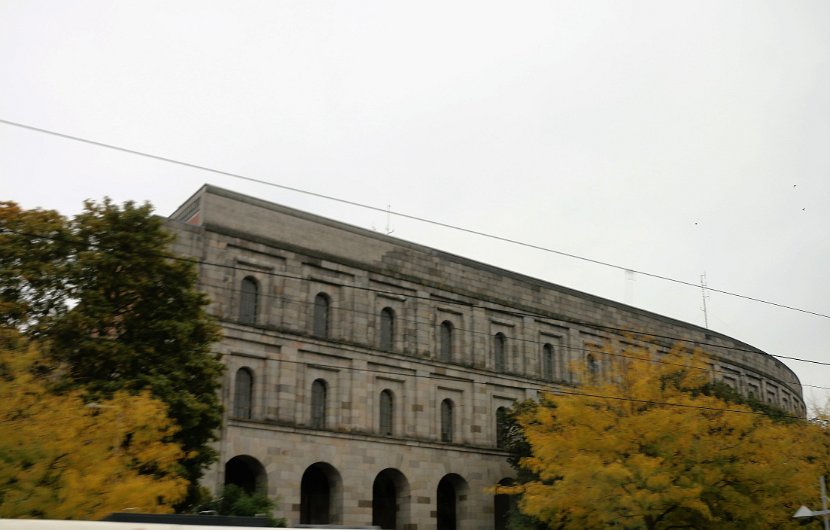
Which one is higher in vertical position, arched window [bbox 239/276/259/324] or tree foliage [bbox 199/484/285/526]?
arched window [bbox 239/276/259/324]

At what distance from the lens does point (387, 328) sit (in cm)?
4369

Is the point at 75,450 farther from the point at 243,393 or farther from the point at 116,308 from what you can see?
the point at 243,393

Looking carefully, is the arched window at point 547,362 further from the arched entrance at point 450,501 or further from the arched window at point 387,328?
the arched window at point 387,328

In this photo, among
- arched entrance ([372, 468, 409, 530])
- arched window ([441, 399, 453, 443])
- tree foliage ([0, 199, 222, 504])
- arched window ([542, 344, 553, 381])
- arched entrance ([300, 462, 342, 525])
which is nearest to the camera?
tree foliage ([0, 199, 222, 504])

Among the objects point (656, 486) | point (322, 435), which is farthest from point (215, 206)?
point (656, 486)

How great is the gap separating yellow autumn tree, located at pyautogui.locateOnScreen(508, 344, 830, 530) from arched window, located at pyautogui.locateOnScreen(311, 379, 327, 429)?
9571 mm

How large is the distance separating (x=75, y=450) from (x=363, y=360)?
1930 centimetres

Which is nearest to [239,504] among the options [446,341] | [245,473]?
[245,473]

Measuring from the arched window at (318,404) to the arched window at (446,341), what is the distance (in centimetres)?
731

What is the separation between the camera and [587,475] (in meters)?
29.9

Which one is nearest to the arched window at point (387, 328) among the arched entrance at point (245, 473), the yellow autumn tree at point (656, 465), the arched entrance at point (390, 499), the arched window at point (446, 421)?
the arched window at point (446, 421)

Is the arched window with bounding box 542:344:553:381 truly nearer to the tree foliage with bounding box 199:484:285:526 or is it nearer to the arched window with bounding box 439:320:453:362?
the arched window with bounding box 439:320:453:362

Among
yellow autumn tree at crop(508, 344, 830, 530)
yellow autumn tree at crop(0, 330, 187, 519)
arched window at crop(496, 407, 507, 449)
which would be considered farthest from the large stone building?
yellow autumn tree at crop(0, 330, 187, 519)

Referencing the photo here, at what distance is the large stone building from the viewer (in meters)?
37.8
